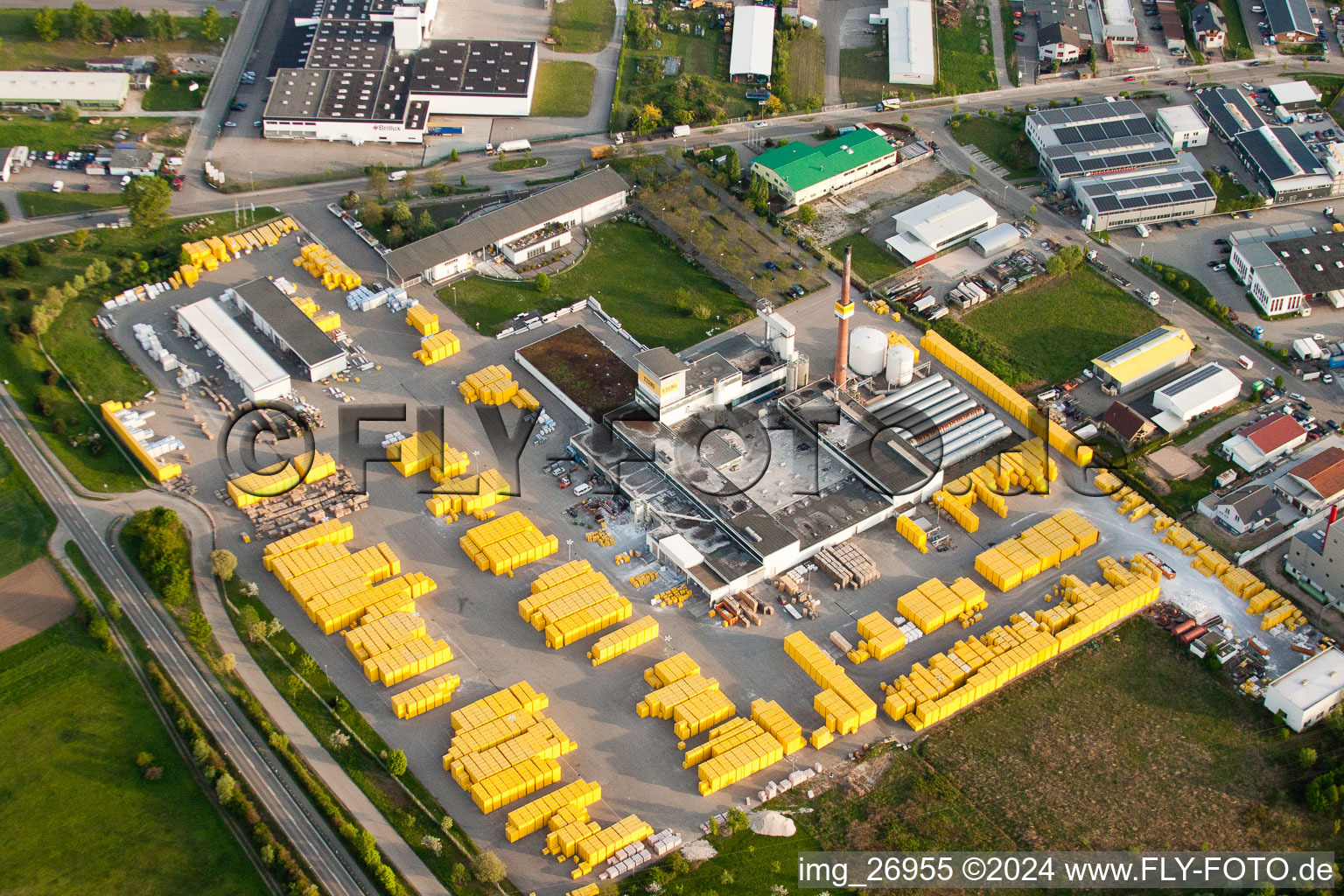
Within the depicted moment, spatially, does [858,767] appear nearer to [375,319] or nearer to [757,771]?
[757,771]

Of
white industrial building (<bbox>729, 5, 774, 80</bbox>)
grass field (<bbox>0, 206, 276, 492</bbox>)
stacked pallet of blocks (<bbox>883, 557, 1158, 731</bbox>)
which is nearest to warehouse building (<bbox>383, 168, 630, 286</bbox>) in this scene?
grass field (<bbox>0, 206, 276, 492</bbox>)

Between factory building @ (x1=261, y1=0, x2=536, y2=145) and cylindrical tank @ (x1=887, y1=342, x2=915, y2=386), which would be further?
factory building @ (x1=261, y1=0, x2=536, y2=145)

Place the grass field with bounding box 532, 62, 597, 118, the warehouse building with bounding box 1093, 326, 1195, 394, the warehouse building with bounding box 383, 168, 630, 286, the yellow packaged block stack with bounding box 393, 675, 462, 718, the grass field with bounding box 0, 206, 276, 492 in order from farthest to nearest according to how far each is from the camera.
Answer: the grass field with bounding box 532, 62, 597, 118, the warehouse building with bounding box 383, 168, 630, 286, the warehouse building with bounding box 1093, 326, 1195, 394, the grass field with bounding box 0, 206, 276, 492, the yellow packaged block stack with bounding box 393, 675, 462, 718

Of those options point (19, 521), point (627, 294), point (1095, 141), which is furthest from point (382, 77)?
point (1095, 141)

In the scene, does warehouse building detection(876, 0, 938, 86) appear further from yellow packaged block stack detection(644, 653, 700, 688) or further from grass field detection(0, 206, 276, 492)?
yellow packaged block stack detection(644, 653, 700, 688)

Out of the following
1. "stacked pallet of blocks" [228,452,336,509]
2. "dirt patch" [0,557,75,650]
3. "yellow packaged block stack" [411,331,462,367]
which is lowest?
"dirt patch" [0,557,75,650]

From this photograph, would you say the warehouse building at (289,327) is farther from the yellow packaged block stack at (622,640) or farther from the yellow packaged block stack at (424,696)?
the yellow packaged block stack at (622,640)

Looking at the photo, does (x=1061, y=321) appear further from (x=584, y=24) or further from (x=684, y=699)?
(x=584, y=24)
